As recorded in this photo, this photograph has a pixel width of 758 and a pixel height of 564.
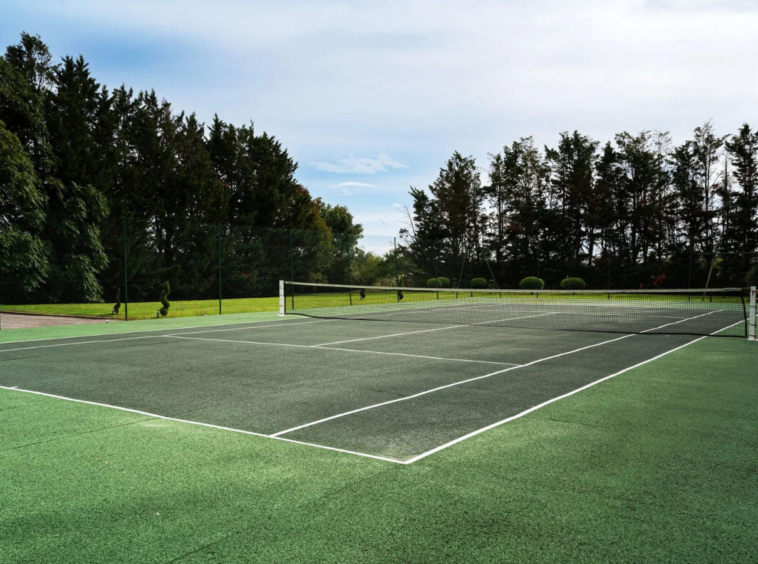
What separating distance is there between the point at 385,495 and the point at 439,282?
89.6ft

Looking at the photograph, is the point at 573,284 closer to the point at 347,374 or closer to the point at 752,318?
the point at 752,318

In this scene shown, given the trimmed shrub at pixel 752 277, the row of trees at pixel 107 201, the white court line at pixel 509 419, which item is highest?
the row of trees at pixel 107 201

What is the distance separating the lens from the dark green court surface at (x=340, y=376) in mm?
5074

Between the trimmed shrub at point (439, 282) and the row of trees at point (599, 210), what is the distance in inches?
44.9

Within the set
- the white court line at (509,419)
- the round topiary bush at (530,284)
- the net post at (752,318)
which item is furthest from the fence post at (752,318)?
the round topiary bush at (530,284)

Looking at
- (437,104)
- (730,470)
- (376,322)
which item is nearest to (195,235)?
(437,104)

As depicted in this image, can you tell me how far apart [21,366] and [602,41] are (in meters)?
12.2

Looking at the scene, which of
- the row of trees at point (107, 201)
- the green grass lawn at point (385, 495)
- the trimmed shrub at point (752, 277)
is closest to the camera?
the green grass lawn at point (385, 495)

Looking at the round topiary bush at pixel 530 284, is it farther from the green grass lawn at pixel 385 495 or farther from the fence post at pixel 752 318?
the green grass lawn at pixel 385 495

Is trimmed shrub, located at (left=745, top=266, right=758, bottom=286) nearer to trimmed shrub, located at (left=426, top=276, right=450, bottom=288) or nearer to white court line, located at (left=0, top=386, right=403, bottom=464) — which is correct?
trimmed shrub, located at (left=426, top=276, right=450, bottom=288)

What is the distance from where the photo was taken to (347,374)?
762 cm

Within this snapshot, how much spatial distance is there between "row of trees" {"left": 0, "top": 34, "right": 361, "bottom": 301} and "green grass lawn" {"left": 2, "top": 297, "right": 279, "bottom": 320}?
0.54m

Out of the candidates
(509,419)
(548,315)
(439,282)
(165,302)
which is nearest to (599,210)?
(439,282)

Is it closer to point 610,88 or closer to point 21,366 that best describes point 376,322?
point 21,366
